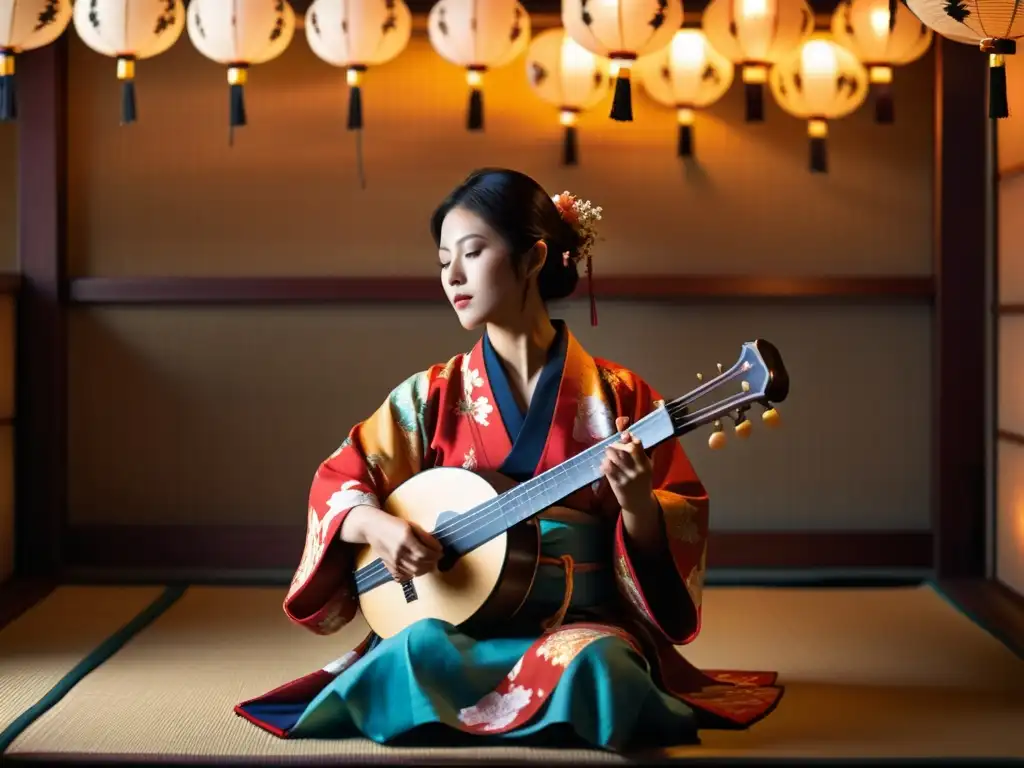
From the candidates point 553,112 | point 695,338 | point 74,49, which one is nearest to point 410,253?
point 553,112

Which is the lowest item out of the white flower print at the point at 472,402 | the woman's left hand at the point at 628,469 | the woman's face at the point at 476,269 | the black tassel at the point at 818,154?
the woman's left hand at the point at 628,469

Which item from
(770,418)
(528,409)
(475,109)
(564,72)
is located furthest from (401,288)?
(770,418)

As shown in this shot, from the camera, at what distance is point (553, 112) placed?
5059 millimetres

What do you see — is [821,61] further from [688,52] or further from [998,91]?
[998,91]

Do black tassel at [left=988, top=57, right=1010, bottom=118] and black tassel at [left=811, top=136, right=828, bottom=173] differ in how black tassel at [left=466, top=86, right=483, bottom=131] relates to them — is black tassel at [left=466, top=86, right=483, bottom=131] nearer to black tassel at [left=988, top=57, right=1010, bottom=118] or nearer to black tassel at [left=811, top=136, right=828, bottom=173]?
black tassel at [left=811, top=136, right=828, bottom=173]

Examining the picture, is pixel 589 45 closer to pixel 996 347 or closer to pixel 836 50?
pixel 836 50

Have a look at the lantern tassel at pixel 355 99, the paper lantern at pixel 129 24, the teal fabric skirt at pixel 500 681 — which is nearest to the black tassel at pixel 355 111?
the lantern tassel at pixel 355 99

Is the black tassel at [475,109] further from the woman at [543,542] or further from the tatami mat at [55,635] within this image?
the tatami mat at [55,635]

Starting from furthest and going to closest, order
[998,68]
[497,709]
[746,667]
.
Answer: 1. [746,667]
2. [998,68]
3. [497,709]

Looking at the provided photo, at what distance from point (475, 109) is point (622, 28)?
806 millimetres

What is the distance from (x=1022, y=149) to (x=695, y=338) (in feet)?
4.22

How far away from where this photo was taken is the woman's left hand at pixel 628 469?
2725 millimetres

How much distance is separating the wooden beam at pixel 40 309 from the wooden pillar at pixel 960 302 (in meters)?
3.17

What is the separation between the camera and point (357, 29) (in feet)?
14.1
